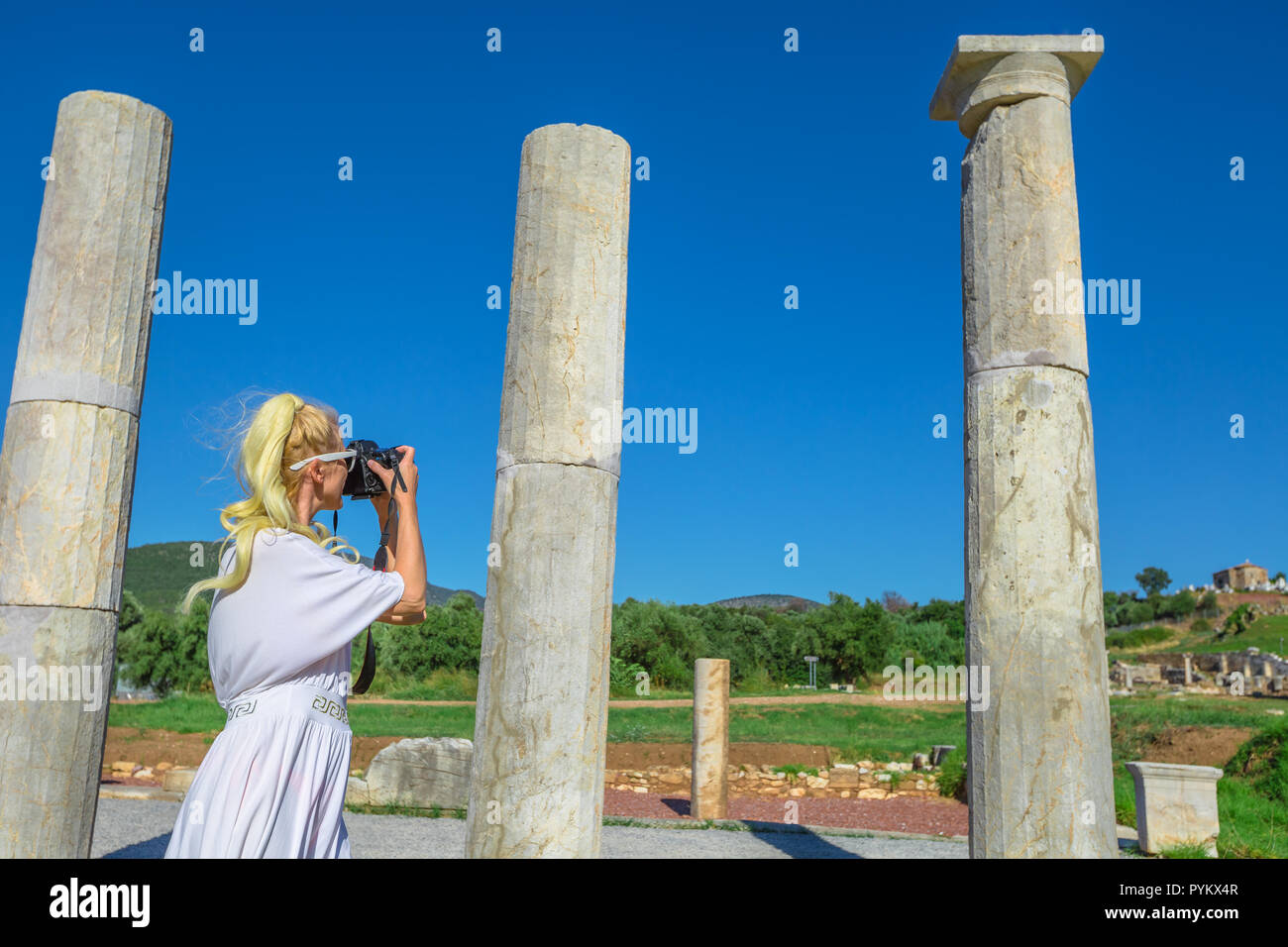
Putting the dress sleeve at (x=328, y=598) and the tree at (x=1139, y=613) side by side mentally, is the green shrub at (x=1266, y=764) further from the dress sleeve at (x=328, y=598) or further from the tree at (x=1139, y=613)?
the tree at (x=1139, y=613)

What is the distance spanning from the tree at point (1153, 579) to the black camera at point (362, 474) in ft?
325

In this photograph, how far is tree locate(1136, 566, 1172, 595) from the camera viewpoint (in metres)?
92.6

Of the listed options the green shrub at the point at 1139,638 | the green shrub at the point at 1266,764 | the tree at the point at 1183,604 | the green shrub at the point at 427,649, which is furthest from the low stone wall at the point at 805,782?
the tree at the point at 1183,604

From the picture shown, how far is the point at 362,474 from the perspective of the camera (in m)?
3.38

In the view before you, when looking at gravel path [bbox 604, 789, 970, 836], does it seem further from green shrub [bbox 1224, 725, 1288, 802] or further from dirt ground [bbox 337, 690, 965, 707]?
dirt ground [bbox 337, 690, 965, 707]

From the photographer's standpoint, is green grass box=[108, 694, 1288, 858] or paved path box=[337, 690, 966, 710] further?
paved path box=[337, 690, 966, 710]

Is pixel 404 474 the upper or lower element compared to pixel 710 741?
upper

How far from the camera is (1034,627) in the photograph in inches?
225

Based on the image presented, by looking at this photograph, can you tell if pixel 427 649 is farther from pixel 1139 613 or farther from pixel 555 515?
pixel 1139 613

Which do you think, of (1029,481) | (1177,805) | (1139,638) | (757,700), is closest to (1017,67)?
(1029,481)

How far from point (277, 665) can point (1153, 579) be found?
103343 mm

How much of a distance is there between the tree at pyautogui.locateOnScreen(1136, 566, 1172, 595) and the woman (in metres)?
99.4

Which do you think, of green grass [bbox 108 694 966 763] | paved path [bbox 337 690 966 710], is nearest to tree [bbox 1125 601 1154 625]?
paved path [bbox 337 690 966 710]
